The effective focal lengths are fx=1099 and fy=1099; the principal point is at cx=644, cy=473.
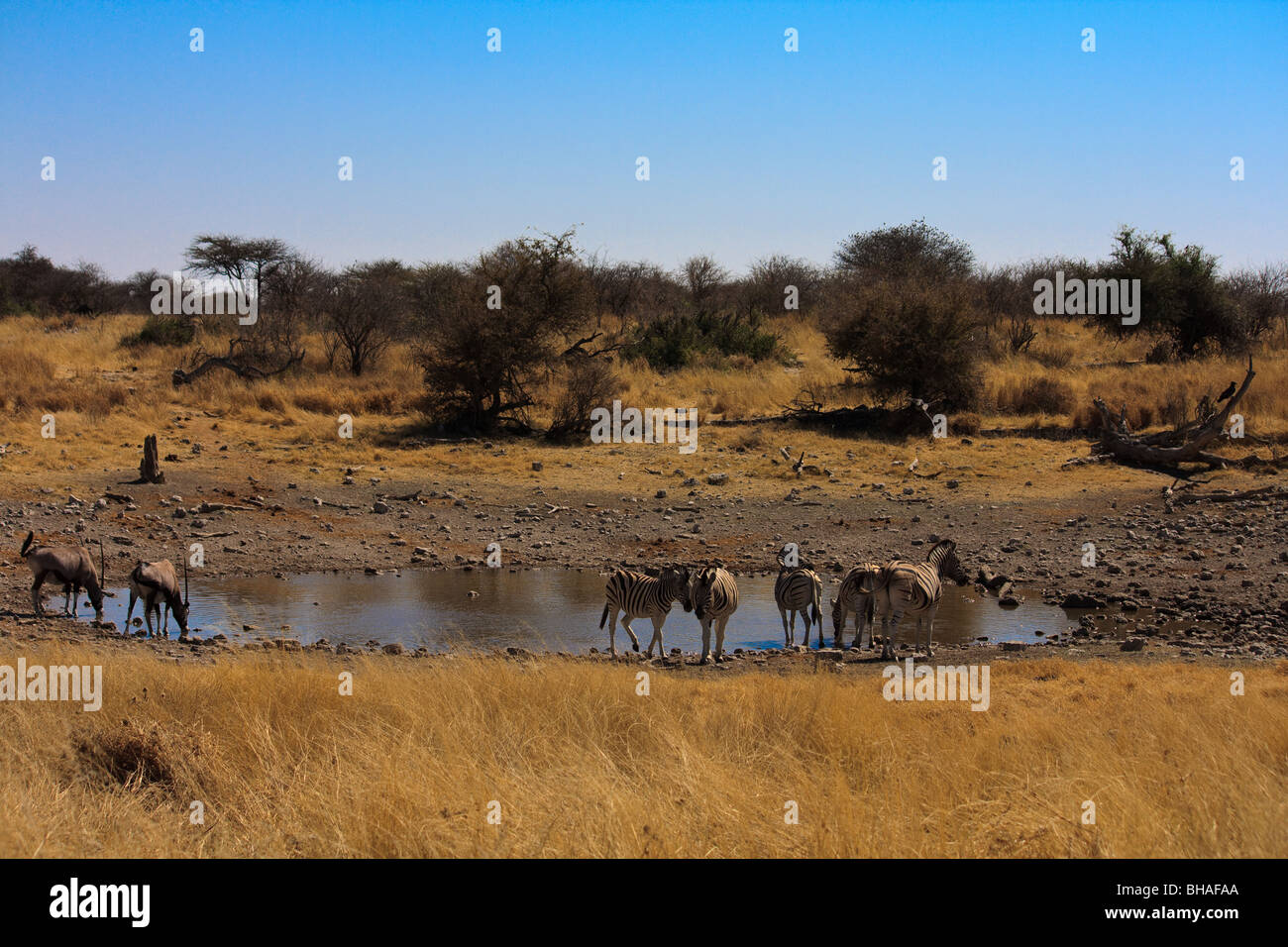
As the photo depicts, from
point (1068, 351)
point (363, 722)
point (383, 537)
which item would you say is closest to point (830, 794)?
point (363, 722)

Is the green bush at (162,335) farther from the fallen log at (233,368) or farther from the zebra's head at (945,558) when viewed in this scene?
the zebra's head at (945,558)

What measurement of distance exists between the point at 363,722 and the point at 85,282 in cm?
5090

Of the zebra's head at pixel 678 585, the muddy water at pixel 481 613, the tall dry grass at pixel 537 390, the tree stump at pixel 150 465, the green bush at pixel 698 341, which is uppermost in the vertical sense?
the green bush at pixel 698 341

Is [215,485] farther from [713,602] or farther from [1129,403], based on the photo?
[1129,403]

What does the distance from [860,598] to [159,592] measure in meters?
7.00

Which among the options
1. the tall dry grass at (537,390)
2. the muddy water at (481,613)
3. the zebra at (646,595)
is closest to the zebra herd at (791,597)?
the zebra at (646,595)

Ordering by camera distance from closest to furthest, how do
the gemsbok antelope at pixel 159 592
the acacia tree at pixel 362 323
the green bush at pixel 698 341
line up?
the gemsbok antelope at pixel 159 592, the acacia tree at pixel 362 323, the green bush at pixel 698 341

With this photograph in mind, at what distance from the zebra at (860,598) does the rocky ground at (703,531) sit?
812 mm

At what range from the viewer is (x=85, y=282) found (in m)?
50.7

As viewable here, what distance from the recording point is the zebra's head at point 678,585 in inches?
420

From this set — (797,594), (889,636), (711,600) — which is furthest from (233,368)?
(889,636)

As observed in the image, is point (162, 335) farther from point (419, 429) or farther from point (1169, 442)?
point (1169, 442)

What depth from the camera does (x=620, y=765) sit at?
6.40m

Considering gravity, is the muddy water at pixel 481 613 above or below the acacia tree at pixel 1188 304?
below
